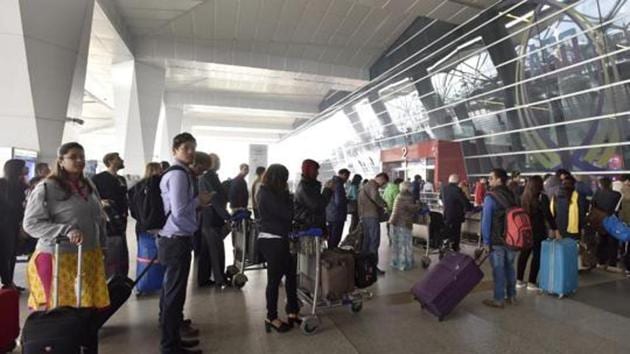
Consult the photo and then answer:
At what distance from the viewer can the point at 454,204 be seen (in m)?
6.93

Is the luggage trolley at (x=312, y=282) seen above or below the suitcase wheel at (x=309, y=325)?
above

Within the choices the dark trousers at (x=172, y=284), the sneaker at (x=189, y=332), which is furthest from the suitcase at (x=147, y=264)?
the dark trousers at (x=172, y=284)

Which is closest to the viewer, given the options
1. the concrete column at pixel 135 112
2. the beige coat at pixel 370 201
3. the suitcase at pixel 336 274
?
the suitcase at pixel 336 274

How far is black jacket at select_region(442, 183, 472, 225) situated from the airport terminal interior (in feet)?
0.13

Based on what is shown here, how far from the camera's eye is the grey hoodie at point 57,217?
2.53 metres

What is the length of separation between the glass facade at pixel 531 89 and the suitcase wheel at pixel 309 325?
964cm

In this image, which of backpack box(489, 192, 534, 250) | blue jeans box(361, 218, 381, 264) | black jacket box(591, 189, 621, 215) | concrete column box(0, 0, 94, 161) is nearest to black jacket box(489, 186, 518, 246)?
backpack box(489, 192, 534, 250)

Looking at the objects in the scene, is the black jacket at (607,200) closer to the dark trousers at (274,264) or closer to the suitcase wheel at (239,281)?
the dark trousers at (274,264)

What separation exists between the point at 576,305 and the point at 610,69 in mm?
8024

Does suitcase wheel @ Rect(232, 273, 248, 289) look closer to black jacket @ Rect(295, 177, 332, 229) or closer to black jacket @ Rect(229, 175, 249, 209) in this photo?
black jacket @ Rect(229, 175, 249, 209)

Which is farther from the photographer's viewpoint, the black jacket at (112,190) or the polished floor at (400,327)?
the black jacket at (112,190)

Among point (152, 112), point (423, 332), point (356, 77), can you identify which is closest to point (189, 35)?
point (152, 112)

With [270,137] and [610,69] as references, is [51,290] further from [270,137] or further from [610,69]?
[270,137]

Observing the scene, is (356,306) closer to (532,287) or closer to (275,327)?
(275,327)
